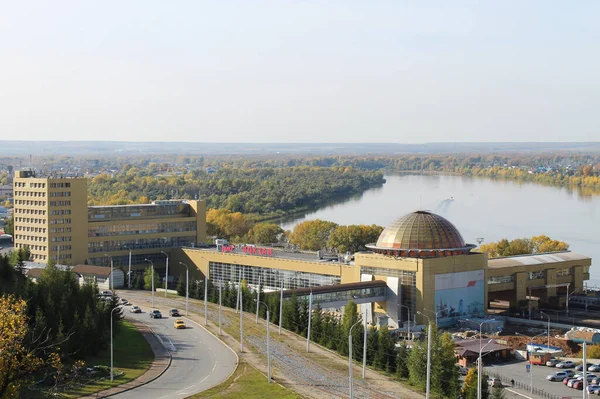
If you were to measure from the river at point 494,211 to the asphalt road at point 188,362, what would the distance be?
1533 inches

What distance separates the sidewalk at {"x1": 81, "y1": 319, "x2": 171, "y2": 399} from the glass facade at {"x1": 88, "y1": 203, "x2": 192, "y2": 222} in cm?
2212

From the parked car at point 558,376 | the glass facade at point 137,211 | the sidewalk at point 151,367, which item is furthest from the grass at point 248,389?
the glass facade at point 137,211

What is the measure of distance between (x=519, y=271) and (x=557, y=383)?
68.2ft

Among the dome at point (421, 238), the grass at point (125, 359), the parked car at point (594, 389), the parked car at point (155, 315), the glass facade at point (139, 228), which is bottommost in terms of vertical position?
the parked car at point (594, 389)

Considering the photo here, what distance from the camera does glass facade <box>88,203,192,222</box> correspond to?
67750 mm

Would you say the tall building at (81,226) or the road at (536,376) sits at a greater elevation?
the tall building at (81,226)

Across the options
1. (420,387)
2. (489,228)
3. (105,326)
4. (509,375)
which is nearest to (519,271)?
(509,375)

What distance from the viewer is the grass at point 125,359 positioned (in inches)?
1331

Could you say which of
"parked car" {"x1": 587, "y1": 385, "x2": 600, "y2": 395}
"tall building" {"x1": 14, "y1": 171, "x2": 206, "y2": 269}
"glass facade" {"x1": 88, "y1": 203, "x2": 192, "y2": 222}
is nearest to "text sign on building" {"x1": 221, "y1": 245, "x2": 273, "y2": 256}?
"tall building" {"x1": 14, "y1": 171, "x2": 206, "y2": 269}

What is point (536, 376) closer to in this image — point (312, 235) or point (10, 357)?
point (10, 357)

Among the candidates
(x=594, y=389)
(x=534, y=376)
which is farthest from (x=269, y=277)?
(x=594, y=389)

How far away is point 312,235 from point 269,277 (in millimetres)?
23875

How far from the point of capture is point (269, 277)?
201 feet

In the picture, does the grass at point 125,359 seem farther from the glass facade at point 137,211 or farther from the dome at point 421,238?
the glass facade at point 137,211
